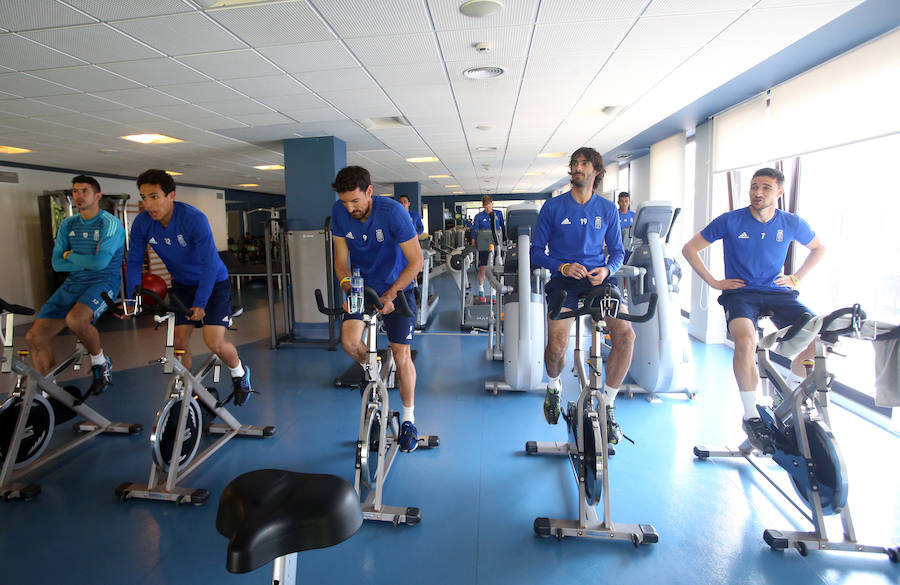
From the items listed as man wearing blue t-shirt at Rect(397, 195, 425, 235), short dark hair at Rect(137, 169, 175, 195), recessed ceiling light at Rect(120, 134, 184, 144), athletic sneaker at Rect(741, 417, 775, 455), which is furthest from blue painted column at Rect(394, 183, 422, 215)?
athletic sneaker at Rect(741, 417, 775, 455)

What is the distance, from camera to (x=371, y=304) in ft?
7.44

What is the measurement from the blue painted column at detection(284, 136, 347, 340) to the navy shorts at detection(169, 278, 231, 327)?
2846 mm

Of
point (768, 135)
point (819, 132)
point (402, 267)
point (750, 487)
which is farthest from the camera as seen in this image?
point (768, 135)

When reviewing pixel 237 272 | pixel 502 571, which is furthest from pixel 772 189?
pixel 237 272

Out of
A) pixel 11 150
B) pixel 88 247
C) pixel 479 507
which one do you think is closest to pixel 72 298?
pixel 88 247

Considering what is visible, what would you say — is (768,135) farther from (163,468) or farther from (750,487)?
(163,468)

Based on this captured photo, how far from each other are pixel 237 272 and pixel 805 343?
460 inches

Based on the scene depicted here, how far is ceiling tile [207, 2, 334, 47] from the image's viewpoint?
8.66 feet

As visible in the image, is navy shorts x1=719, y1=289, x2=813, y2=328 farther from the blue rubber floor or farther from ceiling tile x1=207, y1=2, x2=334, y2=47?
ceiling tile x1=207, y1=2, x2=334, y2=47

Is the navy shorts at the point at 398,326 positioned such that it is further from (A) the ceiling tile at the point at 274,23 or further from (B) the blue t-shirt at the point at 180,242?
(A) the ceiling tile at the point at 274,23

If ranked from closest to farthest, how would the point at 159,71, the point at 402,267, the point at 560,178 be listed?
1. the point at 402,267
2. the point at 159,71
3. the point at 560,178

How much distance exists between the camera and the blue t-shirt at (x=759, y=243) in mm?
2691

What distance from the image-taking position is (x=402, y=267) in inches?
110

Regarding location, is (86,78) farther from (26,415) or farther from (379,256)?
(379,256)
